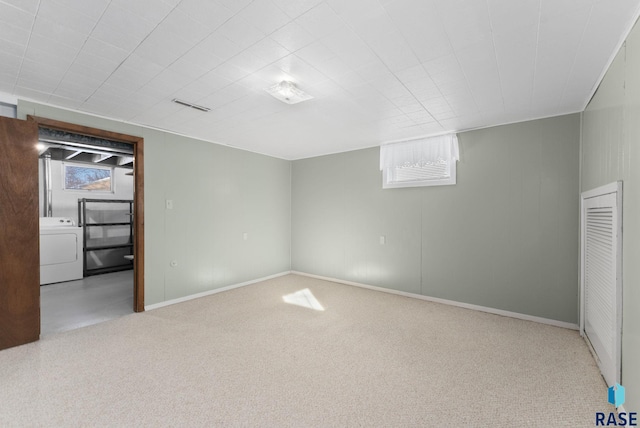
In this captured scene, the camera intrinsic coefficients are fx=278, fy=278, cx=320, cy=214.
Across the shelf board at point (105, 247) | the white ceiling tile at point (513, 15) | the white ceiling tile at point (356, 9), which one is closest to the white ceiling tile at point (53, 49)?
the white ceiling tile at point (356, 9)

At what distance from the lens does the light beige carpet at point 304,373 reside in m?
1.72

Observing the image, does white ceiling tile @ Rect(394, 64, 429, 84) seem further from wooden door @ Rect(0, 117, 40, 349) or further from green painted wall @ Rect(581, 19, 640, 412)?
wooden door @ Rect(0, 117, 40, 349)

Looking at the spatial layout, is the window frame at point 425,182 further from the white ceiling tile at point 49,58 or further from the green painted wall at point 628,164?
the white ceiling tile at point 49,58

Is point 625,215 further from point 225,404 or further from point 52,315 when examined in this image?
point 52,315

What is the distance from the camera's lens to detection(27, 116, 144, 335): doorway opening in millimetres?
3383

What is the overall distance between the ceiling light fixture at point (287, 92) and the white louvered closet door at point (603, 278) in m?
2.39

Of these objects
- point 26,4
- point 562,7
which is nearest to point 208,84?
point 26,4

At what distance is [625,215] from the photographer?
1771 mm

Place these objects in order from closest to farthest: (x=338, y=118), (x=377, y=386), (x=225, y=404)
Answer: (x=225, y=404), (x=377, y=386), (x=338, y=118)

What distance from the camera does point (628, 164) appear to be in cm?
171

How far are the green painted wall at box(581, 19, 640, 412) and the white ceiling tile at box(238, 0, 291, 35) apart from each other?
6.57ft

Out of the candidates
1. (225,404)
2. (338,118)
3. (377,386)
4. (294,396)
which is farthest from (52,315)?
(338,118)

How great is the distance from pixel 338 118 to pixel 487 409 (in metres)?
2.89

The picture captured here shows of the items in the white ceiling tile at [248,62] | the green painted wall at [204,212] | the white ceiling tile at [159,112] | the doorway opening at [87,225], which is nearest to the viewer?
the white ceiling tile at [248,62]
